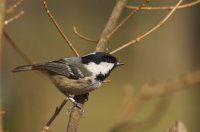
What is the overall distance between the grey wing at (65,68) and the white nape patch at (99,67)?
0.08 meters

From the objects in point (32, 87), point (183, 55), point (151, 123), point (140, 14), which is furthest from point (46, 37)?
point (151, 123)

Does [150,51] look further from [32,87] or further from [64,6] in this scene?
[32,87]

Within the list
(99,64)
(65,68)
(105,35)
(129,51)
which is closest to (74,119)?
(105,35)

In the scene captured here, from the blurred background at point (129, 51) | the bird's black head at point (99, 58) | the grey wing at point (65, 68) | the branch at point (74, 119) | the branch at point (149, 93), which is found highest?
the blurred background at point (129, 51)

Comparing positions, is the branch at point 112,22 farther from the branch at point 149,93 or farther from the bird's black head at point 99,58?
the branch at point 149,93

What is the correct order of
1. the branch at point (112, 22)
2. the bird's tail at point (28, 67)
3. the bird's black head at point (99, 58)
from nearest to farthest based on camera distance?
→ the branch at point (112, 22) → the bird's black head at point (99, 58) → the bird's tail at point (28, 67)

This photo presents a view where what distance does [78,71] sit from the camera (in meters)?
2.94

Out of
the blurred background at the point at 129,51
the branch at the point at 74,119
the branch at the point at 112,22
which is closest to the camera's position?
the branch at the point at 74,119

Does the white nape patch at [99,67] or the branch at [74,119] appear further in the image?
the white nape patch at [99,67]

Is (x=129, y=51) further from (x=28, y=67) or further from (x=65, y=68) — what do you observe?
(x=28, y=67)

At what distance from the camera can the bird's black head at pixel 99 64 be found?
107 inches

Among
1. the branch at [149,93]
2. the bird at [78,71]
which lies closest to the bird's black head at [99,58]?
the bird at [78,71]

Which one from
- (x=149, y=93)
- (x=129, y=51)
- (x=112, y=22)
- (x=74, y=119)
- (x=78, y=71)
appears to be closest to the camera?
(x=149, y=93)

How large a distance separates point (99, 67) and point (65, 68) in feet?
0.76
